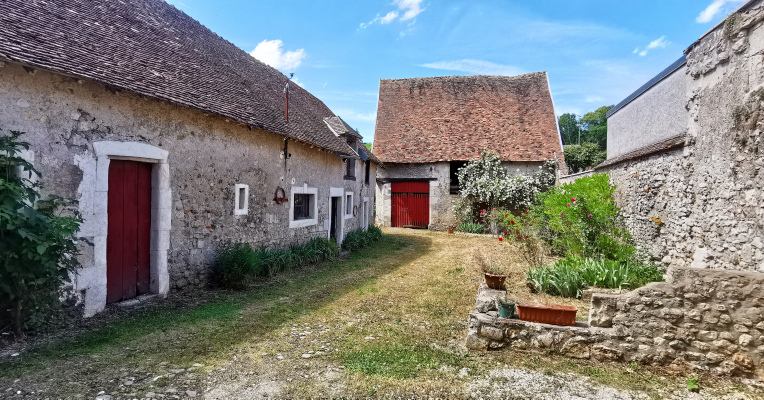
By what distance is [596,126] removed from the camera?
45188mm

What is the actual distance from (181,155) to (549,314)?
19.9 feet

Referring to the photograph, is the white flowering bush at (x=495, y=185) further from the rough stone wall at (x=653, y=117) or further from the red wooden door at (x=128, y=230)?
the red wooden door at (x=128, y=230)

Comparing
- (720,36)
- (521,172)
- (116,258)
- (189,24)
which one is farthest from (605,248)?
(189,24)

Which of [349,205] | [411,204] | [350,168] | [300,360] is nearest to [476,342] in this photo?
[300,360]

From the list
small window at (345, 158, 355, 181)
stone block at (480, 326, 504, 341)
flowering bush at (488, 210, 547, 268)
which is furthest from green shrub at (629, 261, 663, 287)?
small window at (345, 158, 355, 181)

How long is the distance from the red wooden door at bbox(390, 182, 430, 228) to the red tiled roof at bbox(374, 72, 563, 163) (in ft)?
4.24

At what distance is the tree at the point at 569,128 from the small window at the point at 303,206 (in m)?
51.3

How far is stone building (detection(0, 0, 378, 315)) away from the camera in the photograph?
15.7ft

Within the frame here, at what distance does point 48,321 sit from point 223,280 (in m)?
2.69

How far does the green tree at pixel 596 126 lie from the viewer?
42406 mm

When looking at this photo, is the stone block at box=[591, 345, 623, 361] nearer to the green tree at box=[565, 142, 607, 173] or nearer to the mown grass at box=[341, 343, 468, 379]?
the mown grass at box=[341, 343, 468, 379]

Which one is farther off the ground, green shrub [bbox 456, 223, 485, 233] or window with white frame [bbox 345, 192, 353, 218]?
window with white frame [bbox 345, 192, 353, 218]

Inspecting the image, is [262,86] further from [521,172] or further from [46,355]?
[521,172]

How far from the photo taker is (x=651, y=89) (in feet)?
24.9
